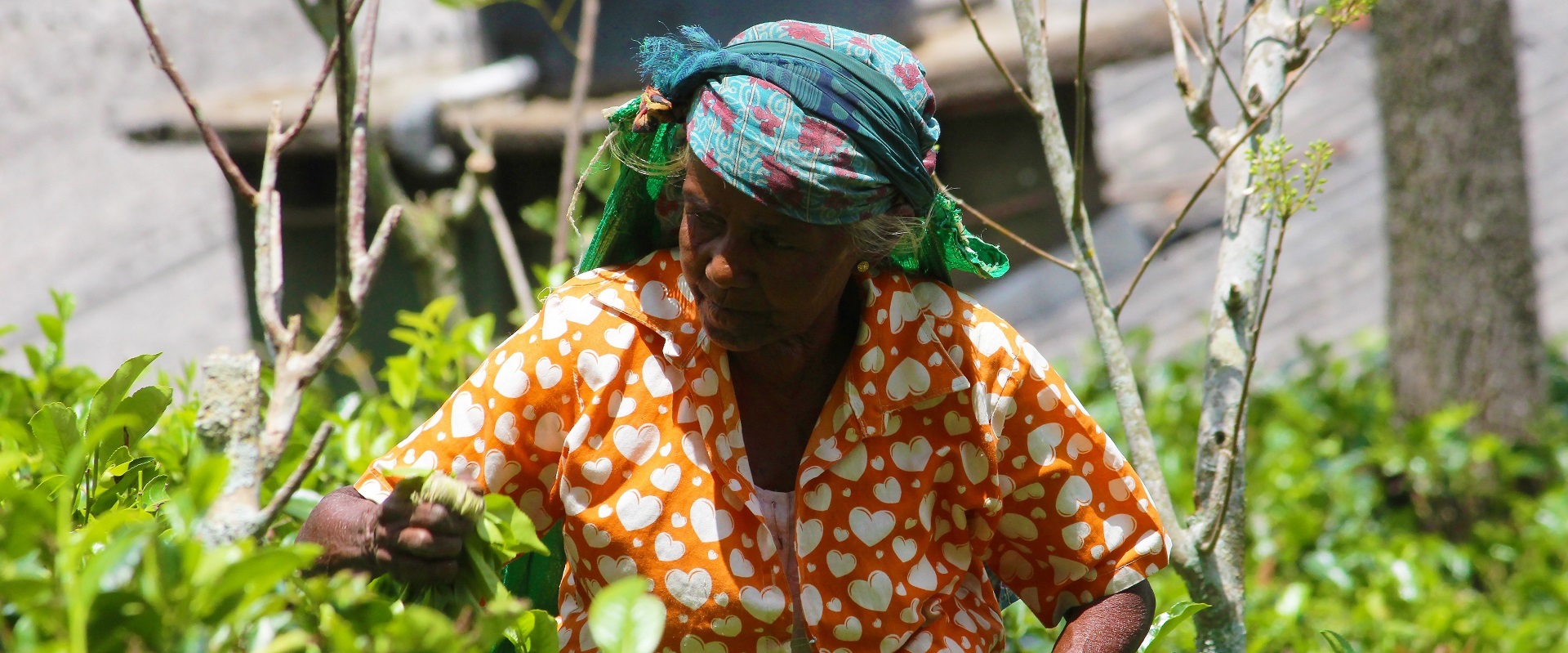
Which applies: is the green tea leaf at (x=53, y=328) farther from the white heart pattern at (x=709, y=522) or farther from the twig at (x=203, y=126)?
the white heart pattern at (x=709, y=522)

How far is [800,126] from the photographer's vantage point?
1.57 meters

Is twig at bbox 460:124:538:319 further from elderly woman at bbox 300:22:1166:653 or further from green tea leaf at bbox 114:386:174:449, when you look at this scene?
green tea leaf at bbox 114:386:174:449

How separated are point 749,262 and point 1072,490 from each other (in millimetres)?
580

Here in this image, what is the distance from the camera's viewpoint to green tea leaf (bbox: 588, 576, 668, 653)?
1008 mm

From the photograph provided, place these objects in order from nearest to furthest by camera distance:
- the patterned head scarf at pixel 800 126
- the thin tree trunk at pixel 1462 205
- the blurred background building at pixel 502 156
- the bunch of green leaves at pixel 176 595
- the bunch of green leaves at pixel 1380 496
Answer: the bunch of green leaves at pixel 176 595 → the patterned head scarf at pixel 800 126 → the bunch of green leaves at pixel 1380 496 → the thin tree trunk at pixel 1462 205 → the blurred background building at pixel 502 156

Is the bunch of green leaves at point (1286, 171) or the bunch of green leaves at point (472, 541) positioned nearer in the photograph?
the bunch of green leaves at point (472, 541)

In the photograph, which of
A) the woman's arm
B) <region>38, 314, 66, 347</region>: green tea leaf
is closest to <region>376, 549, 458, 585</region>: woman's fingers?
the woman's arm

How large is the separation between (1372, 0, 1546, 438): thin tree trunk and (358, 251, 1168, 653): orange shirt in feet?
9.96

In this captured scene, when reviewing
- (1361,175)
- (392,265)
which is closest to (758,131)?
(392,265)

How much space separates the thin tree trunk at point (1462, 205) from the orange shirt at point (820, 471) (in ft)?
9.96

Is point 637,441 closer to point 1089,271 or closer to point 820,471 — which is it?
point 820,471

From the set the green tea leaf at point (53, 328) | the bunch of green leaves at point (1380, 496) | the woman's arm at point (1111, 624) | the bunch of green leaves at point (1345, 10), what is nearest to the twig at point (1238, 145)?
the bunch of green leaves at point (1345, 10)

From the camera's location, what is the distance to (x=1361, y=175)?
23.7 feet

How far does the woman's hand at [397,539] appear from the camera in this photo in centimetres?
129
